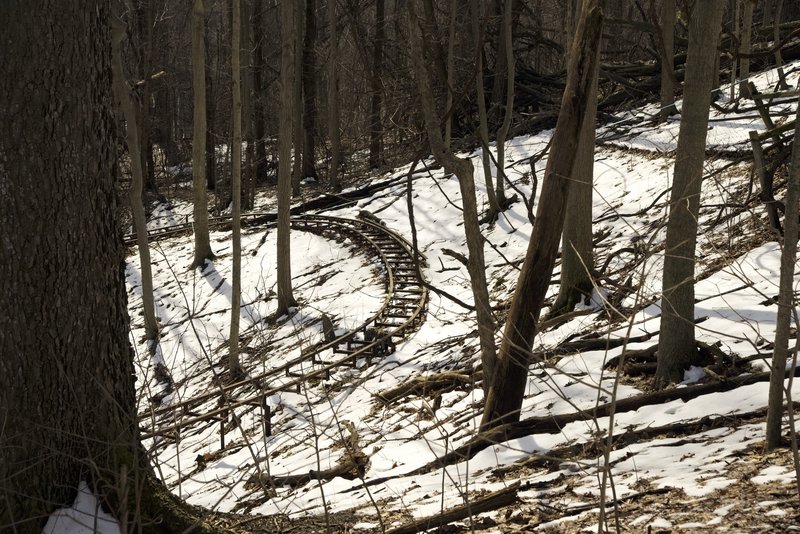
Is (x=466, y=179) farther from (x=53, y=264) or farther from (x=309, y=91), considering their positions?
(x=309, y=91)

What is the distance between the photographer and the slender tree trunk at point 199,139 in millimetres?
16594

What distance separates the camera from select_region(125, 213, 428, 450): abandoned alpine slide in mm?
9703

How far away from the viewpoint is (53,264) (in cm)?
412

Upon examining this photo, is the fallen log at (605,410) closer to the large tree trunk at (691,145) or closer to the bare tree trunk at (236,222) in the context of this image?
the large tree trunk at (691,145)

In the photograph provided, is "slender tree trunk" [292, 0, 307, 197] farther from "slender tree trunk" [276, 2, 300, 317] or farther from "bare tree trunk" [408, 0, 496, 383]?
"bare tree trunk" [408, 0, 496, 383]

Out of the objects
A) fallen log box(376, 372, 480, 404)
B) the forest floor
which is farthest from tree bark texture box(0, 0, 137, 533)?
fallen log box(376, 372, 480, 404)

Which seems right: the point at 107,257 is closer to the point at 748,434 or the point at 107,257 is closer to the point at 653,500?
the point at 653,500

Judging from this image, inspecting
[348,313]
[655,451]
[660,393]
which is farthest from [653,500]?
[348,313]

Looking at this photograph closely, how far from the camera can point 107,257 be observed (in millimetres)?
4398

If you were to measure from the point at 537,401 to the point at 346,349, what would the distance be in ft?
18.6

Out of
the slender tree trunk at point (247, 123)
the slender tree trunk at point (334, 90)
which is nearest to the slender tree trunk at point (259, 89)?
the slender tree trunk at point (247, 123)

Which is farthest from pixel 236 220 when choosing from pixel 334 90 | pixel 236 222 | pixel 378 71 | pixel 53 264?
pixel 378 71

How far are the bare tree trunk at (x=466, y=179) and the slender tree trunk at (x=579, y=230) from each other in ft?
10.8

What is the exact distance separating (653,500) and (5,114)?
166 inches
